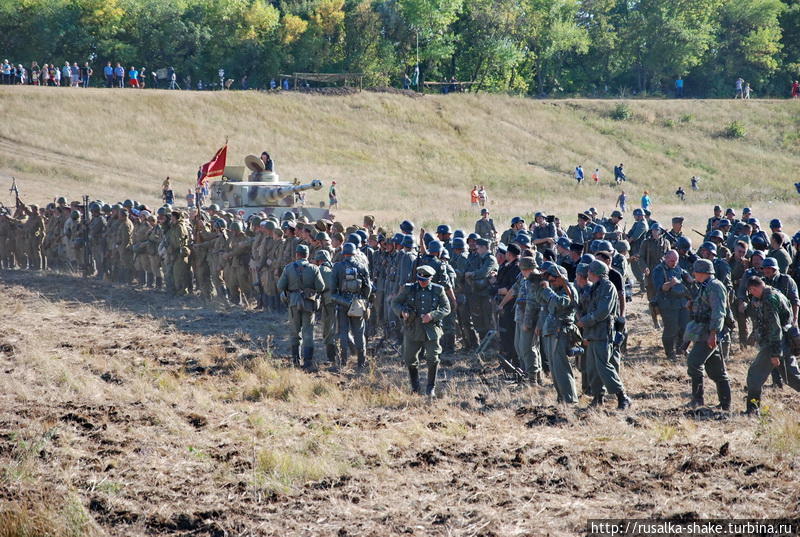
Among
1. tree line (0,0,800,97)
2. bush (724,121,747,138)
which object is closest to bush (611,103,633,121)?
bush (724,121,747,138)

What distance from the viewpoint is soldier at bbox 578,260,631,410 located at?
35.1 ft

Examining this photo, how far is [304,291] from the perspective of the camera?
44.3 feet

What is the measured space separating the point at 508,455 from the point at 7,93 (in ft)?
160

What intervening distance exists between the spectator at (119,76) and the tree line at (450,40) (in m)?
1.78

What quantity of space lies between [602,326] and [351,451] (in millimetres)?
3410

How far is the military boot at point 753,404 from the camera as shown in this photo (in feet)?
34.8

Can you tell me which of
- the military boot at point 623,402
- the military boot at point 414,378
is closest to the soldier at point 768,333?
the military boot at point 623,402

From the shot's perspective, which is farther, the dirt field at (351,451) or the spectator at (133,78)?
the spectator at (133,78)

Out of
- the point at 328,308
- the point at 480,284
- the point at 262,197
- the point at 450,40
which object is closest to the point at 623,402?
→ the point at 480,284

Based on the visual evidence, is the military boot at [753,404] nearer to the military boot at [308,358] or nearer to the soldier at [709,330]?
the soldier at [709,330]

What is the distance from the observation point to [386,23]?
70312 mm

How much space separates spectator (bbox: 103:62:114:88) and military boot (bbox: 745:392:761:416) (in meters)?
52.7

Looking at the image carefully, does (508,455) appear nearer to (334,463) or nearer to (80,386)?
(334,463)

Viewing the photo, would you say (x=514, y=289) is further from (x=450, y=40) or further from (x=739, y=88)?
(x=739, y=88)
